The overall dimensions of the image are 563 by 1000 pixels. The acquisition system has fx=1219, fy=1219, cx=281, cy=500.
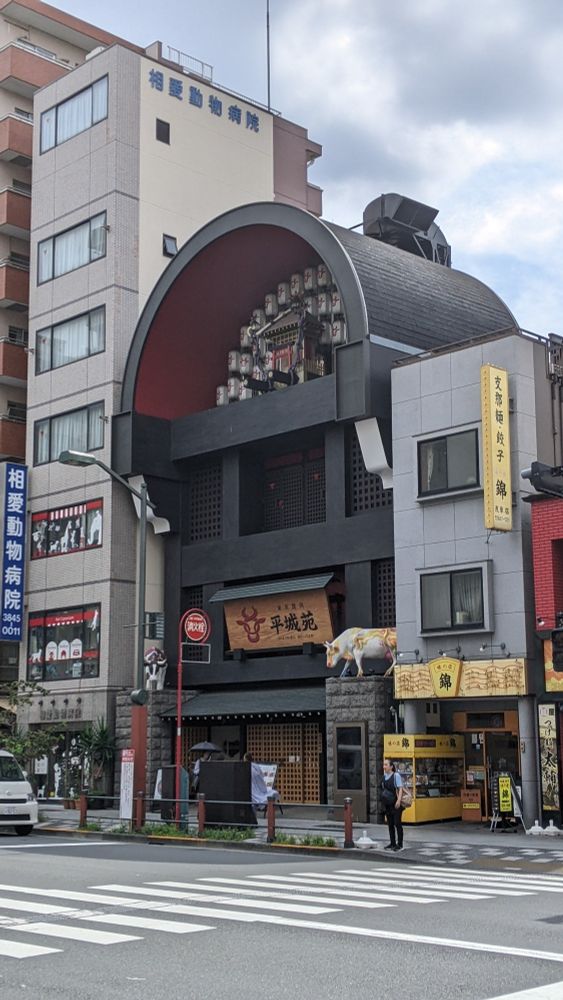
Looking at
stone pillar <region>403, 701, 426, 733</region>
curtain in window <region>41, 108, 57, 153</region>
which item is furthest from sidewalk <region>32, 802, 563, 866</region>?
curtain in window <region>41, 108, 57, 153</region>

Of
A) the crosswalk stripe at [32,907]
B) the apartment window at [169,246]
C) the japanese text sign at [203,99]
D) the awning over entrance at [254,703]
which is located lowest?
the crosswalk stripe at [32,907]

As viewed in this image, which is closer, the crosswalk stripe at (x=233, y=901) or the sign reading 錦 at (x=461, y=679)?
the crosswalk stripe at (x=233, y=901)

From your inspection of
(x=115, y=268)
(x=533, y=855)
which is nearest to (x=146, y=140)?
(x=115, y=268)

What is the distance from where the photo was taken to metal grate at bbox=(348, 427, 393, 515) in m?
35.8

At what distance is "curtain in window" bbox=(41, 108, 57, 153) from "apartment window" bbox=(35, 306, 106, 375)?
7.64 m

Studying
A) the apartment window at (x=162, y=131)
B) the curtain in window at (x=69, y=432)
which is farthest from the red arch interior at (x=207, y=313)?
the apartment window at (x=162, y=131)

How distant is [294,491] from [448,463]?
9.55 meters

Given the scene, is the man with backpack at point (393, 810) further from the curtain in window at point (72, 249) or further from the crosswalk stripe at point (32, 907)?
the curtain in window at point (72, 249)

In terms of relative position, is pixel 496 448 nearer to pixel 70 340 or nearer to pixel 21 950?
pixel 21 950

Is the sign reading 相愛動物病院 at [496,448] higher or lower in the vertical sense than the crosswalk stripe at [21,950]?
higher

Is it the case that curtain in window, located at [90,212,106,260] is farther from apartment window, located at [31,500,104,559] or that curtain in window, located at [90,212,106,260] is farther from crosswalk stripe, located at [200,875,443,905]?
crosswalk stripe, located at [200,875,443,905]

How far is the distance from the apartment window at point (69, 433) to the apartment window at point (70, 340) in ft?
6.82

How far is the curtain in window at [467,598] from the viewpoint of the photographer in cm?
3012

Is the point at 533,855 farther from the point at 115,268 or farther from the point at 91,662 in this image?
the point at 115,268
